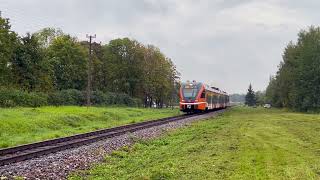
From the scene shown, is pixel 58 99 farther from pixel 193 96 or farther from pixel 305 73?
pixel 305 73

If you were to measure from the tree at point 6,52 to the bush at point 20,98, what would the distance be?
313 inches

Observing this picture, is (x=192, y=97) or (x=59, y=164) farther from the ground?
(x=192, y=97)

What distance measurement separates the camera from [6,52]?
188 ft

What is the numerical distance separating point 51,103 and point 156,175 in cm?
4526

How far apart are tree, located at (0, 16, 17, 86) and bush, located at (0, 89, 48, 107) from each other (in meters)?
7.94

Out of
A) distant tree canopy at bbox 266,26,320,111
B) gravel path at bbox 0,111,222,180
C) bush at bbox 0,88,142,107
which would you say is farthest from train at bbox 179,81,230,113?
gravel path at bbox 0,111,222,180

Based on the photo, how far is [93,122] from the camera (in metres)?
36.3

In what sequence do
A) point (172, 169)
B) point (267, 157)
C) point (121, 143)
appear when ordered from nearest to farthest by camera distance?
point (172, 169) → point (267, 157) → point (121, 143)

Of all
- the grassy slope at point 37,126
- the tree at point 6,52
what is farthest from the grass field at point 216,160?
the tree at point 6,52

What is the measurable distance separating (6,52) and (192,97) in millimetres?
24270

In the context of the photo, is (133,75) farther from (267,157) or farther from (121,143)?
(267,157)

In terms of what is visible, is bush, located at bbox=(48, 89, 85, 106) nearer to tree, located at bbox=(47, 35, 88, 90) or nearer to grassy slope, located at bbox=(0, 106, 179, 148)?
tree, located at bbox=(47, 35, 88, 90)

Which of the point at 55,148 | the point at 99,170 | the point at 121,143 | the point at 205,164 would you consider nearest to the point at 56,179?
the point at 99,170

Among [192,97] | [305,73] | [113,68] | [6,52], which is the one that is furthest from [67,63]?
[305,73]
